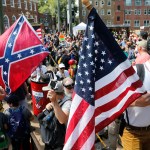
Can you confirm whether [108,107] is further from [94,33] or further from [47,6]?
[47,6]

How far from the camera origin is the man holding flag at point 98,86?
8.66 ft

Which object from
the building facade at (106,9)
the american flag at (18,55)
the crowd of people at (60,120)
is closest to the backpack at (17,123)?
the crowd of people at (60,120)

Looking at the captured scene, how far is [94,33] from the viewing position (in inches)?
107

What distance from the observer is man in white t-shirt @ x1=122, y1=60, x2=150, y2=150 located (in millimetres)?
3227

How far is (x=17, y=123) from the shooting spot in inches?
188

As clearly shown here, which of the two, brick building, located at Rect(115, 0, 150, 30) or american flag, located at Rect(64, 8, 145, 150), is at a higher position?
brick building, located at Rect(115, 0, 150, 30)

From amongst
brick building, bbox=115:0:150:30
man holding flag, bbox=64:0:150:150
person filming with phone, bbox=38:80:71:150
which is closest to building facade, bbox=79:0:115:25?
brick building, bbox=115:0:150:30

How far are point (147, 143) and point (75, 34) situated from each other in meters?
22.7

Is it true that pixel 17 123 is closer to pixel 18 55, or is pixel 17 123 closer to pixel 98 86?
pixel 18 55

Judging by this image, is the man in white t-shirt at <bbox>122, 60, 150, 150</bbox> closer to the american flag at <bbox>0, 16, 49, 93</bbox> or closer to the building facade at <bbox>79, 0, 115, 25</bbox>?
the american flag at <bbox>0, 16, 49, 93</bbox>

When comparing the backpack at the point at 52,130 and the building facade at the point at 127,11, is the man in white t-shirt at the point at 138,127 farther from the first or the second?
the building facade at the point at 127,11

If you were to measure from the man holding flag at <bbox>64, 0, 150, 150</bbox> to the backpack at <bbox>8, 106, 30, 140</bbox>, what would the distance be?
7.50 ft

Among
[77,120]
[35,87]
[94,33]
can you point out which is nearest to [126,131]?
[77,120]

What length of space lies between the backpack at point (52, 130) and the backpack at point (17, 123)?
34.4 inches
